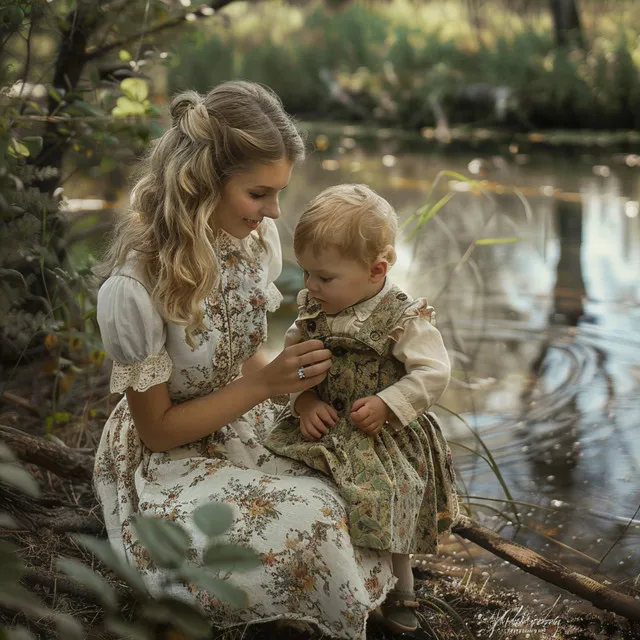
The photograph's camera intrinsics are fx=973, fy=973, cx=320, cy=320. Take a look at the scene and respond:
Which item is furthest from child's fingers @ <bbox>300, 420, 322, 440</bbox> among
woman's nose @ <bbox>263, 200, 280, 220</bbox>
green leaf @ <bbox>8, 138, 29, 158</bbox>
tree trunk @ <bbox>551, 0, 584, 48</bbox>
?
tree trunk @ <bbox>551, 0, 584, 48</bbox>

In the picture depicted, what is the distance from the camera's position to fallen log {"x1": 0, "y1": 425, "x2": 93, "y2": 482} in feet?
7.85

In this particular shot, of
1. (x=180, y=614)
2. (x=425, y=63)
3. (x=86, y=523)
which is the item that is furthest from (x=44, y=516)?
(x=425, y=63)

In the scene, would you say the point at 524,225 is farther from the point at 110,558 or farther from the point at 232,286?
the point at 110,558

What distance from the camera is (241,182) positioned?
6.61 feet

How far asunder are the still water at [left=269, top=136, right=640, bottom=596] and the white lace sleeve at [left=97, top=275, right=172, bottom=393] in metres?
0.83

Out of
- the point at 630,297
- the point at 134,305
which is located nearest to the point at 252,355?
the point at 134,305

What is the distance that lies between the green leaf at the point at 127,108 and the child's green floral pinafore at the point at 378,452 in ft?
3.11

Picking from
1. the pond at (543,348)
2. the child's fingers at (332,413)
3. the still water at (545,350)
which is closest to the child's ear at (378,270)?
the child's fingers at (332,413)

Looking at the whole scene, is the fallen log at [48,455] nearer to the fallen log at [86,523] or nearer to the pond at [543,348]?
the fallen log at [86,523]

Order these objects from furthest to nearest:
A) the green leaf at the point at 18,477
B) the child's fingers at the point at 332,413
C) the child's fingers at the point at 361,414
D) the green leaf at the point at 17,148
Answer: the green leaf at the point at 17,148
the child's fingers at the point at 332,413
the child's fingers at the point at 361,414
the green leaf at the point at 18,477

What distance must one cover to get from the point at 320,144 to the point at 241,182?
845 cm

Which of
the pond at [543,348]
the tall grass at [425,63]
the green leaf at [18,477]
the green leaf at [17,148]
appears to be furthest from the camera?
the tall grass at [425,63]

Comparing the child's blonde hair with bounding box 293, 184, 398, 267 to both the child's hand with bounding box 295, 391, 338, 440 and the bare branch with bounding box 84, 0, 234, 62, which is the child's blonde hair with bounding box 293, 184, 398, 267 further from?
the bare branch with bounding box 84, 0, 234, 62

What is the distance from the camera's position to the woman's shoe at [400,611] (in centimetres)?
198
